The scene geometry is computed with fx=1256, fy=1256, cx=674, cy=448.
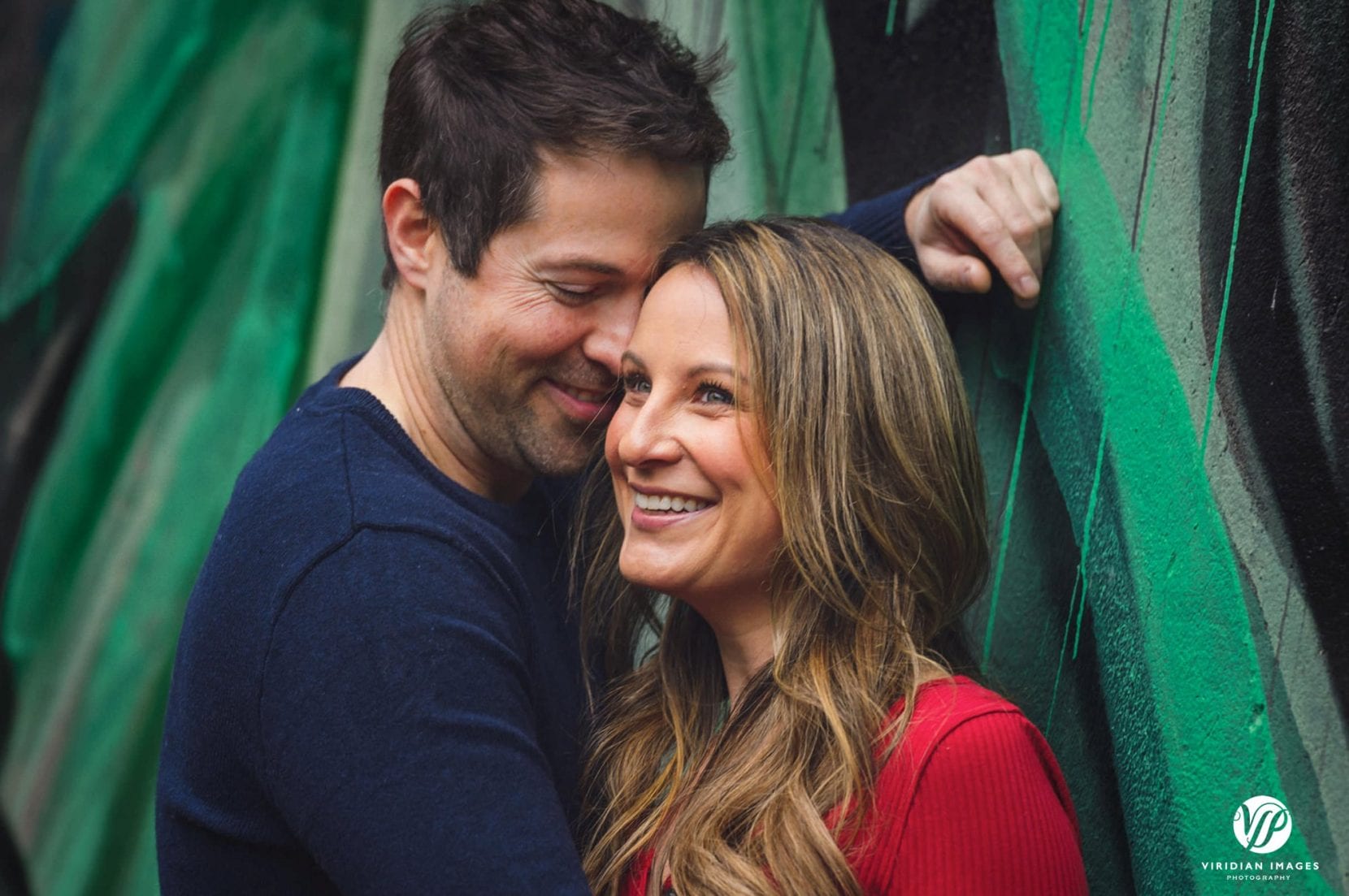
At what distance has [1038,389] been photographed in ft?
7.12

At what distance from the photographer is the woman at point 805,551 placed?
5.31 ft

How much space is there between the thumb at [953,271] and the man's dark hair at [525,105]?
398 mm

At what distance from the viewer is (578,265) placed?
1975 mm

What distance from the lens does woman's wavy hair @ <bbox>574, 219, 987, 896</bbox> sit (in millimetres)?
1674

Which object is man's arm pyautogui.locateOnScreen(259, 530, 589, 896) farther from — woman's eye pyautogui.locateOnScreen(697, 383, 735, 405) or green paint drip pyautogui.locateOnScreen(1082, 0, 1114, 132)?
green paint drip pyautogui.locateOnScreen(1082, 0, 1114, 132)

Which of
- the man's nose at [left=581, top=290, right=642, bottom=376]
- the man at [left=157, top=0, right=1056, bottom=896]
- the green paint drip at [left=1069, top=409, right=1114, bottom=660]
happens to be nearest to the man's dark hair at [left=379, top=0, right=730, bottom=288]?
the man at [left=157, top=0, right=1056, bottom=896]

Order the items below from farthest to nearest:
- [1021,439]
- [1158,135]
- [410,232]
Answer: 1. [1021,439]
2. [410,232]
3. [1158,135]

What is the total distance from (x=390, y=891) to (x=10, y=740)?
258 centimetres

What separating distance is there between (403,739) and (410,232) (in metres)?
0.92

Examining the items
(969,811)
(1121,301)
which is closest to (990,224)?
(1121,301)

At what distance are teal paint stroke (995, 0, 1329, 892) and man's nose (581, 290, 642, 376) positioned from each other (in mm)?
701

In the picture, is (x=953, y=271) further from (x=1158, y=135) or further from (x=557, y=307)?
(x=557, y=307)

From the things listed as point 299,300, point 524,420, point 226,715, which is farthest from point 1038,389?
point 299,300

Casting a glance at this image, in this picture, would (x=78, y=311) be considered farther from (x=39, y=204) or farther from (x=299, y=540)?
(x=299, y=540)
